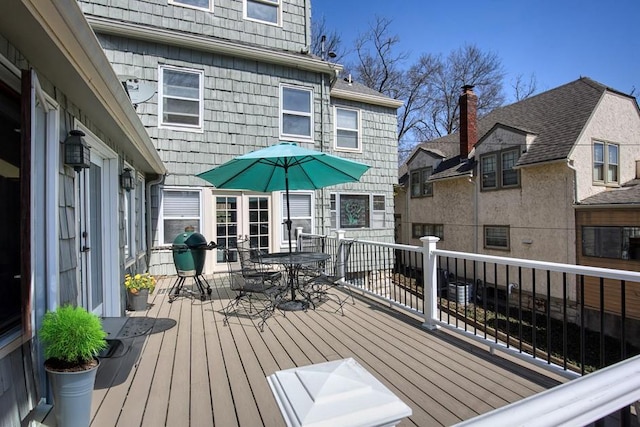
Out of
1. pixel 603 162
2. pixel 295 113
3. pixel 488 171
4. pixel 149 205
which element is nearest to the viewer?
pixel 149 205

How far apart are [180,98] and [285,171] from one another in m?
3.93

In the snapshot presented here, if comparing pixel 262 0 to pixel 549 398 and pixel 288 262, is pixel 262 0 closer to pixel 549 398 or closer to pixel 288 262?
pixel 288 262

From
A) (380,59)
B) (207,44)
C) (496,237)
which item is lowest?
(496,237)

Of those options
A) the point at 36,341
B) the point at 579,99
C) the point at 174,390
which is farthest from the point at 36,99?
the point at 579,99

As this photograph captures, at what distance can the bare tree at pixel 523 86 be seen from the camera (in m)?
21.8

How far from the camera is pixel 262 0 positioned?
26.8 ft

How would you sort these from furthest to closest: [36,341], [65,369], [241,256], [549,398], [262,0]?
[262,0] < [241,256] < [36,341] < [65,369] < [549,398]

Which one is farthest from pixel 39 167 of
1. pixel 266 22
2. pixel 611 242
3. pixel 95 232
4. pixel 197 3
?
pixel 611 242

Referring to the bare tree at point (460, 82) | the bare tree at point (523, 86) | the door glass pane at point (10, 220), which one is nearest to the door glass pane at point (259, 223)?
the door glass pane at point (10, 220)

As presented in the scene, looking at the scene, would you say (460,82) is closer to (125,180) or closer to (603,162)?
(603,162)

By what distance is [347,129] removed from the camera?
9898 mm

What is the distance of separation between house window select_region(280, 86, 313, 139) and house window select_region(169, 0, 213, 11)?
90.6 inches

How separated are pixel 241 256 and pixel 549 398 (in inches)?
162

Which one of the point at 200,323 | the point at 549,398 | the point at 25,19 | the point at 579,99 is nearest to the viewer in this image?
the point at 549,398
